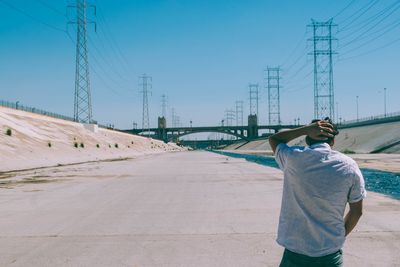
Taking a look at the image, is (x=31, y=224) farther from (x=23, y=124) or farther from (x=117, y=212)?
(x=23, y=124)

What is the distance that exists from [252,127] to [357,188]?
589 ft

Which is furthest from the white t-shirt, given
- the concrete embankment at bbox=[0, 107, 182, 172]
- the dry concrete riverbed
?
the concrete embankment at bbox=[0, 107, 182, 172]

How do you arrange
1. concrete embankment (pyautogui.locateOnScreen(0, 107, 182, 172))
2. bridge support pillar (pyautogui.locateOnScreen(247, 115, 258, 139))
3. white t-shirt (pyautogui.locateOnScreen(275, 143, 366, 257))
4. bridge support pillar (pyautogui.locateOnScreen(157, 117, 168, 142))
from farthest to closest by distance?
1. bridge support pillar (pyautogui.locateOnScreen(157, 117, 168, 142))
2. bridge support pillar (pyautogui.locateOnScreen(247, 115, 258, 139))
3. concrete embankment (pyautogui.locateOnScreen(0, 107, 182, 172))
4. white t-shirt (pyautogui.locateOnScreen(275, 143, 366, 257))

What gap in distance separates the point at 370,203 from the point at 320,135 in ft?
35.2

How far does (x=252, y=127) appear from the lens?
182 meters

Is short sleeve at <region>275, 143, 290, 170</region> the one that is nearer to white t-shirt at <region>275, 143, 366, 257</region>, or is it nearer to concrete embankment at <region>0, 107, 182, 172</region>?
white t-shirt at <region>275, 143, 366, 257</region>

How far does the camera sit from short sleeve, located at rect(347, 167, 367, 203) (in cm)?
347

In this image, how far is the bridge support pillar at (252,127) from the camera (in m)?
182

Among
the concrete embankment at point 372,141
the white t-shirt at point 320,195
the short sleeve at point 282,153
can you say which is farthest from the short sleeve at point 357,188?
the concrete embankment at point 372,141

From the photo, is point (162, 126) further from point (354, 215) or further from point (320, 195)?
point (320, 195)

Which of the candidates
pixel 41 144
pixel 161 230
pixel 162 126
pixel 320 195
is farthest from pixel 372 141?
pixel 162 126

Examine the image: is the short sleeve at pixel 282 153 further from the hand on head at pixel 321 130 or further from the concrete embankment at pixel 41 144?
the concrete embankment at pixel 41 144

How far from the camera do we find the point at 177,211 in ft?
40.3

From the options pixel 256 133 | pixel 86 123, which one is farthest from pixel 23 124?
pixel 256 133
